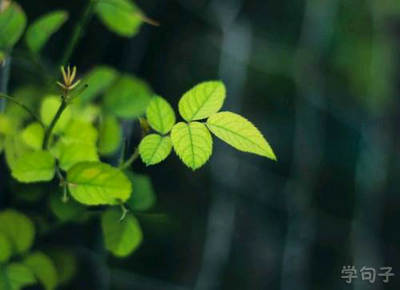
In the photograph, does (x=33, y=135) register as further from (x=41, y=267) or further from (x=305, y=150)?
(x=305, y=150)

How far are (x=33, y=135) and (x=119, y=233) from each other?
15 cm

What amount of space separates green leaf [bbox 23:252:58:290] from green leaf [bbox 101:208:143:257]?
10cm

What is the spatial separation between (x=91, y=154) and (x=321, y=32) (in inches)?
30.9

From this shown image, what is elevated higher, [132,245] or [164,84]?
[164,84]

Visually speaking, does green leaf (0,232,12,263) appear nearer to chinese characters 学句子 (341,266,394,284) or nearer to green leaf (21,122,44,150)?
green leaf (21,122,44,150)

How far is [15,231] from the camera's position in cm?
77

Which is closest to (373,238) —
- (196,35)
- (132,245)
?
(196,35)

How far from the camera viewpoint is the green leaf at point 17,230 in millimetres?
761

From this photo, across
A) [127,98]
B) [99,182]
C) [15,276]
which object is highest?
[127,98]

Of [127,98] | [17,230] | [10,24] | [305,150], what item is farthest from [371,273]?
[10,24]

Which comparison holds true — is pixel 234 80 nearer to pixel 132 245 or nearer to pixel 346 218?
pixel 346 218

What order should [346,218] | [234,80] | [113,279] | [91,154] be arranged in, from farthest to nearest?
[346,218]
[234,80]
[113,279]
[91,154]

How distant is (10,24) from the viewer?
2.38 ft

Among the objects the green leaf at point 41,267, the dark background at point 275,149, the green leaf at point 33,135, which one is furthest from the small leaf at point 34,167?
the dark background at point 275,149
